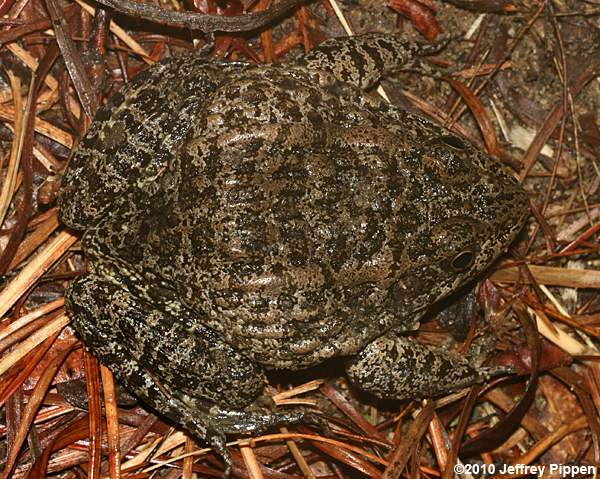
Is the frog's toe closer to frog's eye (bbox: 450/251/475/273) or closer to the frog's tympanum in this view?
the frog's tympanum

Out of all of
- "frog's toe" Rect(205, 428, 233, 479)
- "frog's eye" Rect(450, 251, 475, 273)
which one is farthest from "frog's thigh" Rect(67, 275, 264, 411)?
"frog's eye" Rect(450, 251, 475, 273)

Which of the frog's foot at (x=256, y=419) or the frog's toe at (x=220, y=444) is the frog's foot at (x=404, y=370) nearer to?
the frog's foot at (x=256, y=419)

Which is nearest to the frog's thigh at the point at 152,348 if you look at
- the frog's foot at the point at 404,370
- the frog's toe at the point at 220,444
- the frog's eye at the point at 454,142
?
the frog's toe at the point at 220,444

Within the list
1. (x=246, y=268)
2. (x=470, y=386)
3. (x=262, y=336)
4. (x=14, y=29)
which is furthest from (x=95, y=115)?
(x=470, y=386)

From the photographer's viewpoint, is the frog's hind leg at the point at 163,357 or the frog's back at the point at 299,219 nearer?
the frog's back at the point at 299,219

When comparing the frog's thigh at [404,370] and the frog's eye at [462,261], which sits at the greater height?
the frog's eye at [462,261]

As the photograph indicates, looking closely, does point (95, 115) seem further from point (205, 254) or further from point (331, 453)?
point (331, 453)

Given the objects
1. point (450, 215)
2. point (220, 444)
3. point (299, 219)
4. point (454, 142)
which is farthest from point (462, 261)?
point (220, 444)
